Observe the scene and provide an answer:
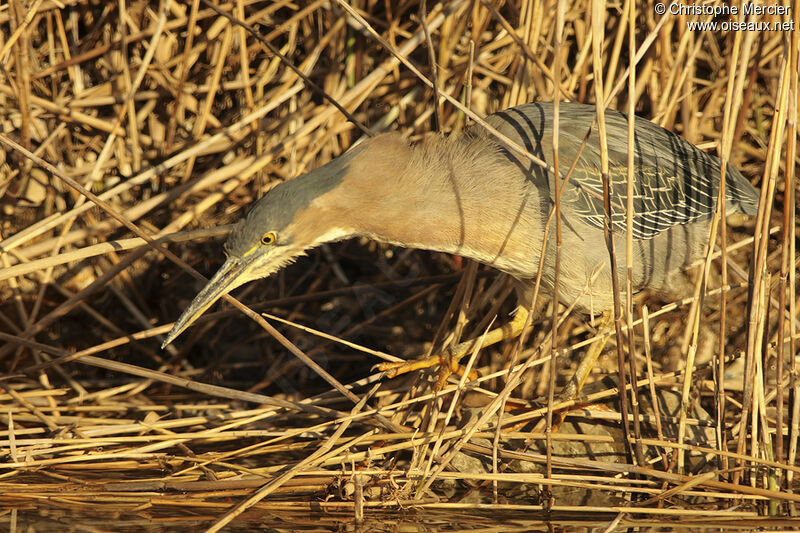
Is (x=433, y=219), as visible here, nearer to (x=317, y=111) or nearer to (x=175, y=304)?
(x=317, y=111)

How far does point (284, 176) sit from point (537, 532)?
2.50 metres

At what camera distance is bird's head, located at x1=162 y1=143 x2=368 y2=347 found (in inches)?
119

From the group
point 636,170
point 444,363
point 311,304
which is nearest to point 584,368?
point 444,363

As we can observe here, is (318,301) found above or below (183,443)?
above

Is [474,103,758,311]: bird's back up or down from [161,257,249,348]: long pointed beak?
up

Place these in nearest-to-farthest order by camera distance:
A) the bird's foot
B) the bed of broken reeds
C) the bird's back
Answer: the bed of broken reeds
the bird's back
the bird's foot

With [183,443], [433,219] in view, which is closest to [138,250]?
[183,443]

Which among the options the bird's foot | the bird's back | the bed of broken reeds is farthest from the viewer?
the bird's foot

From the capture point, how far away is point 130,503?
301 cm

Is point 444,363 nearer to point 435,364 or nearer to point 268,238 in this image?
point 435,364

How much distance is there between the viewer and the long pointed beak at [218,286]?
311 centimetres

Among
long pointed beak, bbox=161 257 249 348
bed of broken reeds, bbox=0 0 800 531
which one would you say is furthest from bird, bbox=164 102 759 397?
bed of broken reeds, bbox=0 0 800 531

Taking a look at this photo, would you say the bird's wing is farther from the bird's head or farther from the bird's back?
the bird's head

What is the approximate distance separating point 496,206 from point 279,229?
2.95 ft
